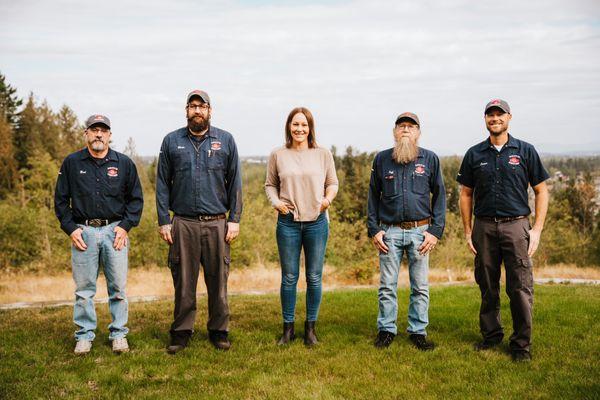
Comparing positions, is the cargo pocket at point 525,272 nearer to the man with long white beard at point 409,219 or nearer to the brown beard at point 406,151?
the man with long white beard at point 409,219

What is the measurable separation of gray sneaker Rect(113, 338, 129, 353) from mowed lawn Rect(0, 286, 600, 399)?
9 cm

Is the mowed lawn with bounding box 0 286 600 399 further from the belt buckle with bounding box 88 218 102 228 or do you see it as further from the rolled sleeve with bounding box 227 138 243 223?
the rolled sleeve with bounding box 227 138 243 223

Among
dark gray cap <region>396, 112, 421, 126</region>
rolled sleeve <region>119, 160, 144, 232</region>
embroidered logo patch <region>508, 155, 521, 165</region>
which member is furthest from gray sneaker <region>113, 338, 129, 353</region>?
embroidered logo patch <region>508, 155, 521, 165</region>

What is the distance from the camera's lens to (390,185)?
549 centimetres

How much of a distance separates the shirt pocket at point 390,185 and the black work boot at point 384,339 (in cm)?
158

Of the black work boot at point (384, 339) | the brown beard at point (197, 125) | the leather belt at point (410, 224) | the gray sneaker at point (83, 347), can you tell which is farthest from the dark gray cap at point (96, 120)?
the black work boot at point (384, 339)

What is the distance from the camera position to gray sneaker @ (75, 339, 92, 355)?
17.4ft

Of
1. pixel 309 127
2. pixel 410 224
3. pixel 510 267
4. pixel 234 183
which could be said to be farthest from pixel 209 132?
pixel 510 267

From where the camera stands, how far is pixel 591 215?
49.1 meters

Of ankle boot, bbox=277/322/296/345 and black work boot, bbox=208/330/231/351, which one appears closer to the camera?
black work boot, bbox=208/330/231/351

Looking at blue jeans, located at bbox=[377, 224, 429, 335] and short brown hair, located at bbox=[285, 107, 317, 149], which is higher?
short brown hair, located at bbox=[285, 107, 317, 149]

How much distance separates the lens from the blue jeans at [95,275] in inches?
207

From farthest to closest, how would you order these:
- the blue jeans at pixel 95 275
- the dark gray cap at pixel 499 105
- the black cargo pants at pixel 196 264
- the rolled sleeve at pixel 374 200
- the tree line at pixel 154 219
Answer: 1. the tree line at pixel 154 219
2. the rolled sleeve at pixel 374 200
3. the black cargo pants at pixel 196 264
4. the blue jeans at pixel 95 275
5. the dark gray cap at pixel 499 105

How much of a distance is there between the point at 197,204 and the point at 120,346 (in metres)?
1.80
